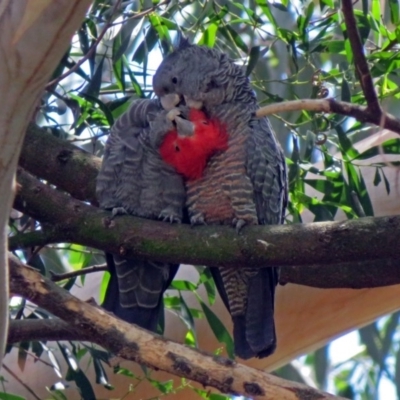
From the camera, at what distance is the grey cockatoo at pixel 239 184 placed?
7.21ft

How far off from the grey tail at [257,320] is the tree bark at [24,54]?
1178 millimetres

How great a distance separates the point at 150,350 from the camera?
1573 millimetres

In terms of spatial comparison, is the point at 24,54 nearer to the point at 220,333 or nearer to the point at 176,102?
the point at 176,102

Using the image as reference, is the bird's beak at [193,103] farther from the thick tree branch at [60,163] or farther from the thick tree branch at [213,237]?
the thick tree branch at [213,237]

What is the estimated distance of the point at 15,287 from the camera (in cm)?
159

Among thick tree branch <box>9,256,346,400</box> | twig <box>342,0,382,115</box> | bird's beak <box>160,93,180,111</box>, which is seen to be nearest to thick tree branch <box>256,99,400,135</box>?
twig <box>342,0,382,115</box>

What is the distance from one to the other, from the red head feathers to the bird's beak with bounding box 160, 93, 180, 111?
0.24ft

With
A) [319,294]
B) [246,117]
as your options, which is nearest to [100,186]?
[246,117]

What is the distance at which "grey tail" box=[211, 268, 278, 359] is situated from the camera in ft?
7.03

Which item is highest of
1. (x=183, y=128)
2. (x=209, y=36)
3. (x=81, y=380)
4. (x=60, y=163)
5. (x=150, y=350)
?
(x=209, y=36)

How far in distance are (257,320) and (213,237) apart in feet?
1.35

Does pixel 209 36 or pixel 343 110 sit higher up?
pixel 209 36

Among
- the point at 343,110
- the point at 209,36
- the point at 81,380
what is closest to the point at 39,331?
the point at 81,380

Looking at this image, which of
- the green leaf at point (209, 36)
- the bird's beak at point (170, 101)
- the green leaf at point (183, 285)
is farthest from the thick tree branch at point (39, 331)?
the green leaf at point (209, 36)
